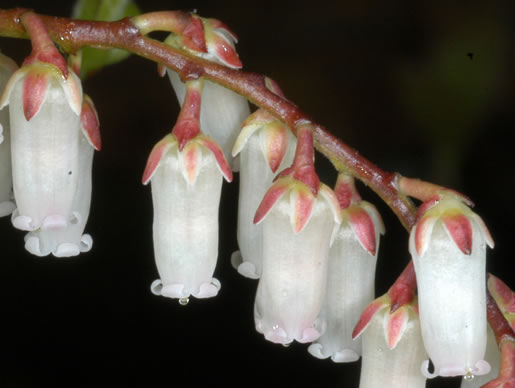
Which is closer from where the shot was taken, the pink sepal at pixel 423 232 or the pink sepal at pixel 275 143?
the pink sepal at pixel 423 232

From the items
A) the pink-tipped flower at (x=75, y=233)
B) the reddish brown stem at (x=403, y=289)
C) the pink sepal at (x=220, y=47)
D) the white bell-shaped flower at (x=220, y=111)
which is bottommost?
the reddish brown stem at (x=403, y=289)

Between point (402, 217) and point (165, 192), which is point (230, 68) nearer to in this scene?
point (165, 192)

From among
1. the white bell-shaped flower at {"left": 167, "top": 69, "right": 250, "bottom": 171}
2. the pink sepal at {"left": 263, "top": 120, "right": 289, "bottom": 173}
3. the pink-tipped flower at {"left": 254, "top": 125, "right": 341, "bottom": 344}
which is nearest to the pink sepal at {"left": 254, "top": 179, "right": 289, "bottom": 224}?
the pink-tipped flower at {"left": 254, "top": 125, "right": 341, "bottom": 344}

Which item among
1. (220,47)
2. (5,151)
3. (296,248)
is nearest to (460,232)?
(296,248)

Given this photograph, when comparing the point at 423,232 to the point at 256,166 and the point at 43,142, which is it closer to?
the point at 256,166

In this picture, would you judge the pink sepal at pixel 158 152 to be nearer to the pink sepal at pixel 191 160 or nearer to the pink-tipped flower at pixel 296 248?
the pink sepal at pixel 191 160

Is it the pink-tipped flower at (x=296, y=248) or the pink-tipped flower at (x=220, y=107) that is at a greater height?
the pink-tipped flower at (x=220, y=107)

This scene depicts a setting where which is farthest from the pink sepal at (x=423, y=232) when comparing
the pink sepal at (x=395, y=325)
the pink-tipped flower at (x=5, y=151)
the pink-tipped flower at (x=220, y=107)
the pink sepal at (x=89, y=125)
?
the pink-tipped flower at (x=5, y=151)

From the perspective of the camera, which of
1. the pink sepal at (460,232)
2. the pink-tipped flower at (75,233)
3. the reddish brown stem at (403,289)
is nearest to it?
the pink sepal at (460,232)

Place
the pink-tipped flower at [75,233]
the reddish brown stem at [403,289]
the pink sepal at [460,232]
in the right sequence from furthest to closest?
1. the pink-tipped flower at [75,233]
2. the reddish brown stem at [403,289]
3. the pink sepal at [460,232]
